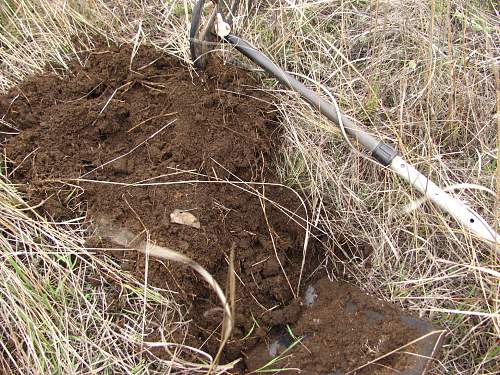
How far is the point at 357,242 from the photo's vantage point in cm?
182

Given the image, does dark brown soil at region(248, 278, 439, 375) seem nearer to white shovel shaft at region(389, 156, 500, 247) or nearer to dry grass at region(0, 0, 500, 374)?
dry grass at region(0, 0, 500, 374)

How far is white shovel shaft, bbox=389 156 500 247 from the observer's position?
1586mm

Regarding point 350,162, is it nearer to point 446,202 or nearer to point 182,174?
point 446,202

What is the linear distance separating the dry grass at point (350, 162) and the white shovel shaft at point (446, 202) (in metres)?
0.08

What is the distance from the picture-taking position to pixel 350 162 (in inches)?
74.5

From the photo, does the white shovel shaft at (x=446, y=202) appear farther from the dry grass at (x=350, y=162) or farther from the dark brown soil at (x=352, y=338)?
the dark brown soil at (x=352, y=338)

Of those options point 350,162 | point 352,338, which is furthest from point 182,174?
point 352,338

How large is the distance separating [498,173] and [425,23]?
78 centimetres

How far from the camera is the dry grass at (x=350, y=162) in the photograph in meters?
1.62

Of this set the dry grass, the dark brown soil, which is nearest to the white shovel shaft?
the dry grass

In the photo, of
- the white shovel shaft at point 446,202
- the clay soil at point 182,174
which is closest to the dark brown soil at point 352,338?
the clay soil at point 182,174

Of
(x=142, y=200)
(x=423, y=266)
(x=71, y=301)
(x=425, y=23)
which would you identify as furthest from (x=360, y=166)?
(x=71, y=301)

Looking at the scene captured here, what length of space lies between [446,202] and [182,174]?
891 millimetres

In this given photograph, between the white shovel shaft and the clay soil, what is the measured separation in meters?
0.39
